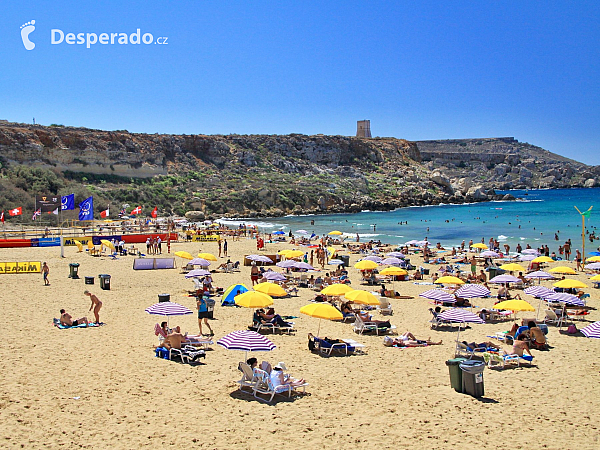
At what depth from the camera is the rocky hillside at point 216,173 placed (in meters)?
58.5

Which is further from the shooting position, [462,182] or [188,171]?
[462,182]

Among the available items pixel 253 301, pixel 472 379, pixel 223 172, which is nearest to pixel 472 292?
pixel 253 301

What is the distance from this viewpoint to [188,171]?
248 feet

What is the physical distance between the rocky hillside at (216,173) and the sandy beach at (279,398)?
133 ft

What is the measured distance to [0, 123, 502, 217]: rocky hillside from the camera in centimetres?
5847

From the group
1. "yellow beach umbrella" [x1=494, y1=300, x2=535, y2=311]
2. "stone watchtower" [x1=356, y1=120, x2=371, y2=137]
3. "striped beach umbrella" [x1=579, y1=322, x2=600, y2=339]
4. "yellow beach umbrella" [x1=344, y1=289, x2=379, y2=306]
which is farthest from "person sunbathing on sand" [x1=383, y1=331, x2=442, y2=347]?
"stone watchtower" [x1=356, y1=120, x2=371, y2=137]

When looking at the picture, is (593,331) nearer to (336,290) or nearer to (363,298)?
(363,298)

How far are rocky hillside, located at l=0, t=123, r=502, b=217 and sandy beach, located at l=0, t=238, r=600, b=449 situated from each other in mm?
40622

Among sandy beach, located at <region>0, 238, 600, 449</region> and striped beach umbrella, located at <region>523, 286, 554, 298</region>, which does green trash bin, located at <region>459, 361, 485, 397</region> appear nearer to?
sandy beach, located at <region>0, 238, 600, 449</region>

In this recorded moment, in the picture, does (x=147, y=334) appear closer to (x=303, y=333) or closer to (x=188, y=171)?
(x=303, y=333)

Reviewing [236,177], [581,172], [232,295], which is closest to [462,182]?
[236,177]

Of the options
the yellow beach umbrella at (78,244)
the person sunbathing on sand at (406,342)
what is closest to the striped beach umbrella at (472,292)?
the person sunbathing on sand at (406,342)

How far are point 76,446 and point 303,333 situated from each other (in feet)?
21.7

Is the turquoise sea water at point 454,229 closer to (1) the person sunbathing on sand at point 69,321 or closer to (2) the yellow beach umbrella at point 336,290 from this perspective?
(2) the yellow beach umbrella at point 336,290
